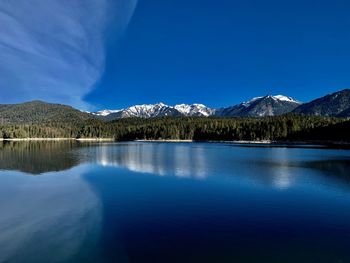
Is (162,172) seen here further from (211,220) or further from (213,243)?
(213,243)

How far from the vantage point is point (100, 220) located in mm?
20891

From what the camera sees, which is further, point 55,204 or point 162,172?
point 162,172

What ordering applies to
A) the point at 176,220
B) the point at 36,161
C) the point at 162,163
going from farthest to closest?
the point at 36,161, the point at 162,163, the point at 176,220

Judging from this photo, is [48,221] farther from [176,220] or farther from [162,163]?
[162,163]

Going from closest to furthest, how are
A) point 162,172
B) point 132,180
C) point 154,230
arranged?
1. point 154,230
2. point 132,180
3. point 162,172

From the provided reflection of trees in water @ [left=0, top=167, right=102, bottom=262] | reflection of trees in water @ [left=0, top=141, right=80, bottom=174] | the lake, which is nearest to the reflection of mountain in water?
reflection of trees in water @ [left=0, top=141, right=80, bottom=174]

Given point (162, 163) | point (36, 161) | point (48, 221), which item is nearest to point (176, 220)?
point (48, 221)

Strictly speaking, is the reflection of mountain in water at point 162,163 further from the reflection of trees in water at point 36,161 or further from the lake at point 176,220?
the lake at point 176,220

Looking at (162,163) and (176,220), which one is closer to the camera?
(176,220)

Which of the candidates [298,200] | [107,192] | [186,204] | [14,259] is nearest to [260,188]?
[298,200]

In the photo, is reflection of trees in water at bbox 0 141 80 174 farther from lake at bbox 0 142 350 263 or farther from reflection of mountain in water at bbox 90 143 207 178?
lake at bbox 0 142 350 263

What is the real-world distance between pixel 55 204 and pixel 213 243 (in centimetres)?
1449

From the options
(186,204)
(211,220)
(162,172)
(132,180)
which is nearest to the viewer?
(211,220)

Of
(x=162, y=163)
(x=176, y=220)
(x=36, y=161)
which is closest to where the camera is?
(x=176, y=220)
